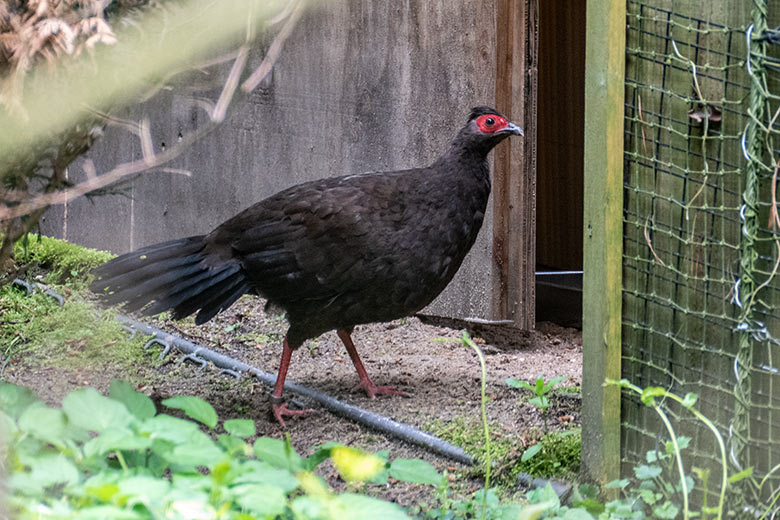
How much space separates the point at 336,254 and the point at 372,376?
0.91 m

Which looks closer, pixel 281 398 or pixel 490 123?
pixel 281 398

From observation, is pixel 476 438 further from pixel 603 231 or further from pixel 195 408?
pixel 195 408

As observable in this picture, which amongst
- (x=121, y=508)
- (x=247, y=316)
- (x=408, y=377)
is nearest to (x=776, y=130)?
(x=121, y=508)

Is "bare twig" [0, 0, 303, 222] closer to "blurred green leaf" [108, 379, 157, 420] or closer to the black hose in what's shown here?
"blurred green leaf" [108, 379, 157, 420]

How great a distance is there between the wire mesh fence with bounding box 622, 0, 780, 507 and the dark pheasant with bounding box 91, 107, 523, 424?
1414 millimetres

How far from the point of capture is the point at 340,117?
6.39 m

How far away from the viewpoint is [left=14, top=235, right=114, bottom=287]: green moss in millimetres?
6582

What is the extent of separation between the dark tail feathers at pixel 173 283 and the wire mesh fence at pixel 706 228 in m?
2.19

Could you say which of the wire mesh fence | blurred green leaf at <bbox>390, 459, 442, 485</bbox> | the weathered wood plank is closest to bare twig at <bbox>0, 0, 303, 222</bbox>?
blurred green leaf at <bbox>390, 459, 442, 485</bbox>

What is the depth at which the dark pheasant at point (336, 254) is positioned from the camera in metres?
4.29

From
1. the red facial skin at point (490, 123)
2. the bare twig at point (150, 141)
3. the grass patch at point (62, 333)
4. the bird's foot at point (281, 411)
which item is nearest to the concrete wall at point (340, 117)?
the grass patch at point (62, 333)

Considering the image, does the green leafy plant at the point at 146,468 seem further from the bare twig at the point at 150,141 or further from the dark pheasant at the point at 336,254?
the dark pheasant at the point at 336,254

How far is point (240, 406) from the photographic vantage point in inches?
176

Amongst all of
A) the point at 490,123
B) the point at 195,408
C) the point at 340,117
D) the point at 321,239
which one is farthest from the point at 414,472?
the point at 340,117
